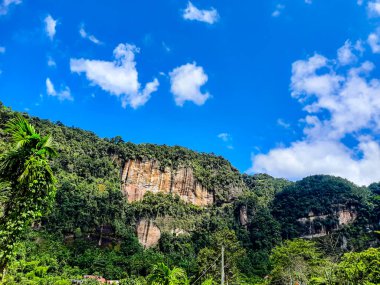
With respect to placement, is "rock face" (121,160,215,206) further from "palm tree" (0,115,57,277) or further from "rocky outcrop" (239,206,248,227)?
"palm tree" (0,115,57,277)

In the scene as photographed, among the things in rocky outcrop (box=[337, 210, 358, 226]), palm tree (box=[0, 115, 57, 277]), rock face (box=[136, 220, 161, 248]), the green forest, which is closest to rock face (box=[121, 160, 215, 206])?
the green forest

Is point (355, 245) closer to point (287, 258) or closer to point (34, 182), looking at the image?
point (287, 258)

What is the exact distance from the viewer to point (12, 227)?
919cm

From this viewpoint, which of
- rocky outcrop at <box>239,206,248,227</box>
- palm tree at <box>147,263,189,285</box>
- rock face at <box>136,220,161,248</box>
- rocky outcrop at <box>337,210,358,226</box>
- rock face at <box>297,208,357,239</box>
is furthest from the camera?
rocky outcrop at <box>337,210,358,226</box>

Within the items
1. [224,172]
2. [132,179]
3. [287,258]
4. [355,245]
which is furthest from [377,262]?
[224,172]

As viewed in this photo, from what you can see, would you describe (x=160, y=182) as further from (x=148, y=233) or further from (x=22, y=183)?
(x=22, y=183)

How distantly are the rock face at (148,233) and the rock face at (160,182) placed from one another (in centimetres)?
963

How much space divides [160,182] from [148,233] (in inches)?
707

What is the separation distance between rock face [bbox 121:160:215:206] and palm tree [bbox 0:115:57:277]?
78563 mm

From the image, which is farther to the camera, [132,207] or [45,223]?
[132,207]

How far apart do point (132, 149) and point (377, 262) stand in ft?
264

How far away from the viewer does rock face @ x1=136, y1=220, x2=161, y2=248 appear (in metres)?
77.1

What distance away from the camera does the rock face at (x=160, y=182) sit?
8919cm

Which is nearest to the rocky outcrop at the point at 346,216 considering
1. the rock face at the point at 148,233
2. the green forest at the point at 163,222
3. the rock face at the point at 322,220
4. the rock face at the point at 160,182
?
the rock face at the point at 322,220
